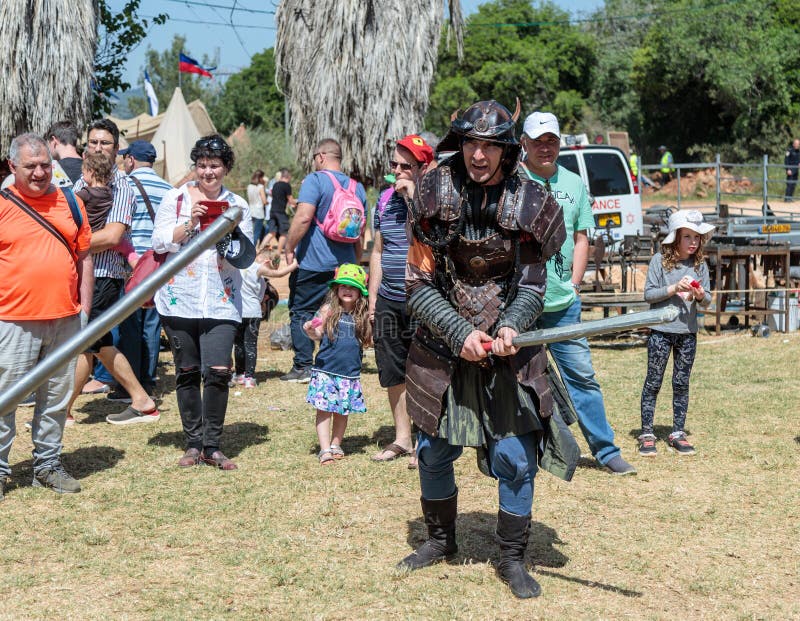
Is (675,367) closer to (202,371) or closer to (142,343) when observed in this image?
(202,371)

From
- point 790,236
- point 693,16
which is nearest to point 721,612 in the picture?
point 790,236

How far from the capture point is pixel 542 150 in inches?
229

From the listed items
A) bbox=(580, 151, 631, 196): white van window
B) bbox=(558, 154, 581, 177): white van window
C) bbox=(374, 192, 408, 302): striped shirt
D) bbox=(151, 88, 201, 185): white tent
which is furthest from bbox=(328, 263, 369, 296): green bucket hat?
bbox=(151, 88, 201, 185): white tent

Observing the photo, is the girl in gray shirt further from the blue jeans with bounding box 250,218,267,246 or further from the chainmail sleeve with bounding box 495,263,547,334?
the blue jeans with bounding box 250,218,267,246

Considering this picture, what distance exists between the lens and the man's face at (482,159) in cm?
413

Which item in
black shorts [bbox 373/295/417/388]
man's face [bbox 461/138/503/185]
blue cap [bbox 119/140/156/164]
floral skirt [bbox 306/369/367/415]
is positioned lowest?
floral skirt [bbox 306/369/367/415]

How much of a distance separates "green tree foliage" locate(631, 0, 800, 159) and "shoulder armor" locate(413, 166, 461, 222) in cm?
3881

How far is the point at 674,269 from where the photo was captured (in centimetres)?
682

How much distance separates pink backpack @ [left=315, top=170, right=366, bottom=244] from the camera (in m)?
8.05

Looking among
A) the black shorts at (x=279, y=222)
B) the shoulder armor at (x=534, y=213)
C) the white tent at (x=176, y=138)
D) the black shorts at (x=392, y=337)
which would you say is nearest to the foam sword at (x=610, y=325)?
the shoulder armor at (x=534, y=213)

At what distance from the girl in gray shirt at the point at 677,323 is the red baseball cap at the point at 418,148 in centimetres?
192

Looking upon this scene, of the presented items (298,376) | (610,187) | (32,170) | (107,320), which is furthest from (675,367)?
(610,187)

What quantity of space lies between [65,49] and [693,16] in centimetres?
3675

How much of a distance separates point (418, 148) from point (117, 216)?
2324 millimetres
